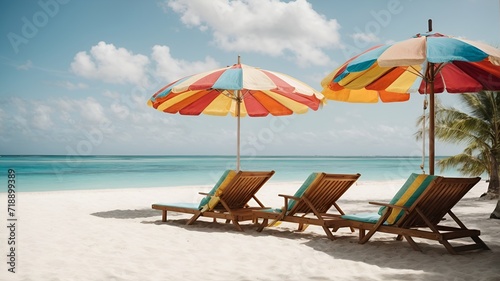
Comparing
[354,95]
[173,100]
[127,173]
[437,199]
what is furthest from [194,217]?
[127,173]

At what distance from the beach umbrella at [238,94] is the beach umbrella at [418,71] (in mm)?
633

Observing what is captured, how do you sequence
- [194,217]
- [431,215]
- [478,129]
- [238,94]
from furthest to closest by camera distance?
[478,129] → [238,94] → [194,217] → [431,215]

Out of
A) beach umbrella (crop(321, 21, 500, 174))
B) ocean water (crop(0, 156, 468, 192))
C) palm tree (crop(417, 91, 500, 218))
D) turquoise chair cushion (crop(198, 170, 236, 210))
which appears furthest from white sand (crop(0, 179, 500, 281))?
ocean water (crop(0, 156, 468, 192))

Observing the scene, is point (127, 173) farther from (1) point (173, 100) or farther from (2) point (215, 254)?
(2) point (215, 254)

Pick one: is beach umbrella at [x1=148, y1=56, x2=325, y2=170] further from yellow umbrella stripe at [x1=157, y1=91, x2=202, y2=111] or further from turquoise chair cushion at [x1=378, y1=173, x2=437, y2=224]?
turquoise chair cushion at [x1=378, y1=173, x2=437, y2=224]

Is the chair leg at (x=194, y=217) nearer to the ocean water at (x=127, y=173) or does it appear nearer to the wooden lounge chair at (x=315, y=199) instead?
the wooden lounge chair at (x=315, y=199)

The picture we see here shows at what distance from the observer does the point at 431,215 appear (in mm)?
5375

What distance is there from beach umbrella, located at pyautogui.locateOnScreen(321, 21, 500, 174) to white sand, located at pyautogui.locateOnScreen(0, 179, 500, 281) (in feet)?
4.32

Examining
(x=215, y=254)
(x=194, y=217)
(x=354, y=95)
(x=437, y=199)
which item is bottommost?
(x=215, y=254)

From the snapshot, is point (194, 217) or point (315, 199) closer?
point (315, 199)

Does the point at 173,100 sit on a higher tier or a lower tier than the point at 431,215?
higher

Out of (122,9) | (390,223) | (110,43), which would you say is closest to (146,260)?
(390,223)

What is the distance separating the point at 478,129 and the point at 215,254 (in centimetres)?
896

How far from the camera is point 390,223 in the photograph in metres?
5.45
